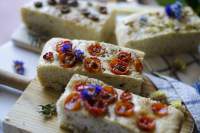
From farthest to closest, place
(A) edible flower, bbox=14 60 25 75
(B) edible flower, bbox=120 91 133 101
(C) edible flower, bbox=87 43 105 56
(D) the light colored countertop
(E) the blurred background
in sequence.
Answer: (E) the blurred background → (A) edible flower, bbox=14 60 25 75 → (D) the light colored countertop → (C) edible flower, bbox=87 43 105 56 → (B) edible flower, bbox=120 91 133 101

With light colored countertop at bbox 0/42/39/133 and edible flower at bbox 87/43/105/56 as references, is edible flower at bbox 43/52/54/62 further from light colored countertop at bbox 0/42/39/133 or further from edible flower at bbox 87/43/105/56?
light colored countertop at bbox 0/42/39/133

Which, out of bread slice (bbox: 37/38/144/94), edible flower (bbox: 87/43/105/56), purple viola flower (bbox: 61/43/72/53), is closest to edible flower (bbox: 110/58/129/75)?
bread slice (bbox: 37/38/144/94)

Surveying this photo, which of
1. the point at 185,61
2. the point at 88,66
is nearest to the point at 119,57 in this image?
the point at 88,66

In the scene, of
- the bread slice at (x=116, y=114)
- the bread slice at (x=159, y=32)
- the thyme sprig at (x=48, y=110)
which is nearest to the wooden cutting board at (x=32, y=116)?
the thyme sprig at (x=48, y=110)

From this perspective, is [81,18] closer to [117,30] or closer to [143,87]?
[117,30]

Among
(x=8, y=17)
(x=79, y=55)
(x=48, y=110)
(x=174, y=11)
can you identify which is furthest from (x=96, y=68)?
(x=8, y=17)

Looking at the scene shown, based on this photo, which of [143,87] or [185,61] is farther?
[185,61]

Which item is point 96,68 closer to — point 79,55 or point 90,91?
point 79,55
